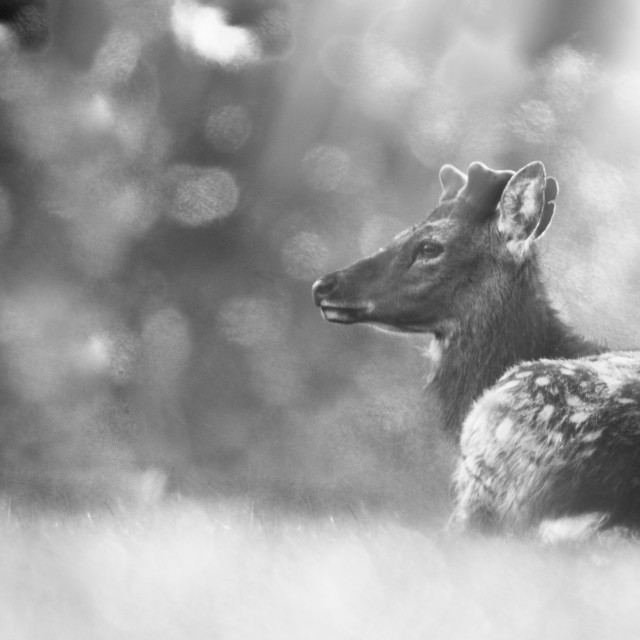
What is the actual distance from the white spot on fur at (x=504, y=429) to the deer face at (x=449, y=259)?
1.74 feet

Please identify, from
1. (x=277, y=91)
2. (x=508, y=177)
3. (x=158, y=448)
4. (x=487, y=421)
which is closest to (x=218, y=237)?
(x=277, y=91)

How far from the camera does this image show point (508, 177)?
9.87 ft

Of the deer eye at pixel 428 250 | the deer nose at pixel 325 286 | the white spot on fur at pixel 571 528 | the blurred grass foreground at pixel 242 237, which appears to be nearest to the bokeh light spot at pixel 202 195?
the blurred grass foreground at pixel 242 237

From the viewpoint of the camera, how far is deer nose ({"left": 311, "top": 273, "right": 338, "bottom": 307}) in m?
3.05

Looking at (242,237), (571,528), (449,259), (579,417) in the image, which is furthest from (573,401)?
(242,237)

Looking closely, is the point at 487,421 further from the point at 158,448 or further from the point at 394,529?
the point at 158,448

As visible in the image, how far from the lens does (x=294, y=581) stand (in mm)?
2611

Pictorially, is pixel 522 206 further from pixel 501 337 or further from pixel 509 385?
pixel 509 385

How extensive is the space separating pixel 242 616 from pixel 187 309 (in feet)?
3.97

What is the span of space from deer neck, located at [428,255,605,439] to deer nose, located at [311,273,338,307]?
0.39 metres

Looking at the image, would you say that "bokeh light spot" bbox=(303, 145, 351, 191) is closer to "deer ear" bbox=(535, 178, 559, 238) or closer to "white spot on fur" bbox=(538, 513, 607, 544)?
"deer ear" bbox=(535, 178, 559, 238)

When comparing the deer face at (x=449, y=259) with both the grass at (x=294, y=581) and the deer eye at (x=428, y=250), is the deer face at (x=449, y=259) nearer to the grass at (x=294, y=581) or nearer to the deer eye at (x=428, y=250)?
the deer eye at (x=428, y=250)

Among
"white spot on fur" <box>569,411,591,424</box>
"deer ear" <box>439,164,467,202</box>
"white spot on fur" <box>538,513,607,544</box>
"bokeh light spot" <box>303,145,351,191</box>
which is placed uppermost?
"deer ear" <box>439,164,467,202</box>

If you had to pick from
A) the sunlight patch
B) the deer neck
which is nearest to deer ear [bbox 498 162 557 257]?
the deer neck
